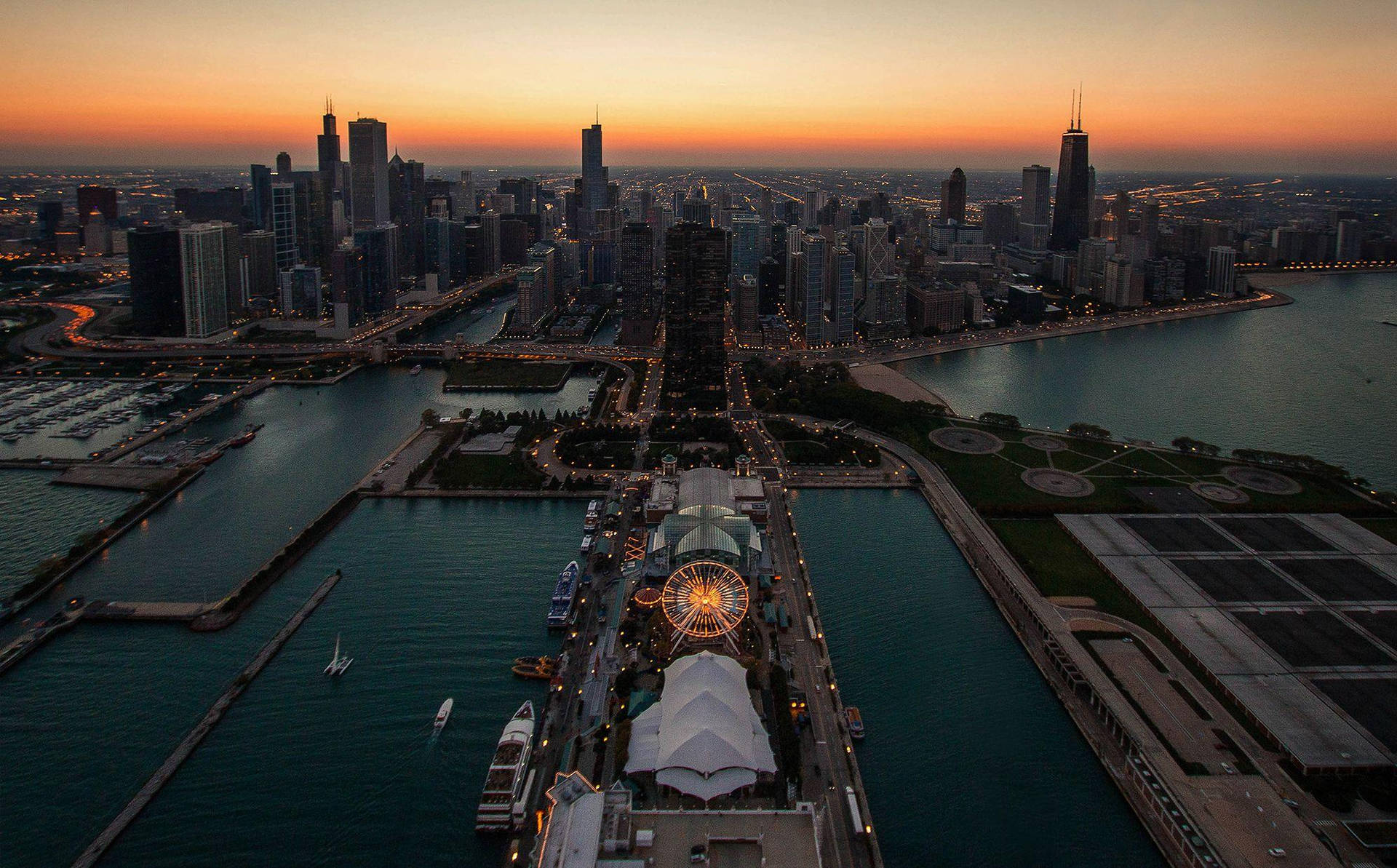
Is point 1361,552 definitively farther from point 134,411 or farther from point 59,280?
point 59,280

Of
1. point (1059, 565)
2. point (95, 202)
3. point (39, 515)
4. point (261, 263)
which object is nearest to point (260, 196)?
point (95, 202)

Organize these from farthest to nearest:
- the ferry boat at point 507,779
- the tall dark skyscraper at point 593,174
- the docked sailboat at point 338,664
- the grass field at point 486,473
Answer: the tall dark skyscraper at point 593,174
the grass field at point 486,473
the docked sailboat at point 338,664
the ferry boat at point 507,779

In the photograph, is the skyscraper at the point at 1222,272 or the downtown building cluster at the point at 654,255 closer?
the downtown building cluster at the point at 654,255

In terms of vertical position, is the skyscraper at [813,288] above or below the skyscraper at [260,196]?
below

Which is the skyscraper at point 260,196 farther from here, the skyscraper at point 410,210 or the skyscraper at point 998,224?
the skyscraper at point 998,224

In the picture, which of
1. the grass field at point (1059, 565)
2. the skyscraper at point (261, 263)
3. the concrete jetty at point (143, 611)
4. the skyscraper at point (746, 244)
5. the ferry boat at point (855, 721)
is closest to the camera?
the ferry boat at point (855, 721)

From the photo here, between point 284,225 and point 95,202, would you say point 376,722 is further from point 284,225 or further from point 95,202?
point 95,202

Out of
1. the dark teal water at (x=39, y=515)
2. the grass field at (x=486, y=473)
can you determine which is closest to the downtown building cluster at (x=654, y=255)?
the grass field at (x=486, y=473)

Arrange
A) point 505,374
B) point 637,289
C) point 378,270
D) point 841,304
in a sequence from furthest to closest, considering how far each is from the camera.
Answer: point 378,270 → point 637,289 → point 841,304 → point 505,374
